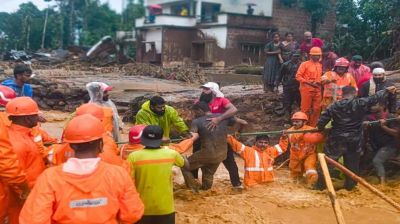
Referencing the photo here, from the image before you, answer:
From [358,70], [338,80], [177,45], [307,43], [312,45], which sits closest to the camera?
[338,80]

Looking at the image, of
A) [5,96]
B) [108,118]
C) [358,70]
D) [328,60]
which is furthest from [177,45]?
[5,96]

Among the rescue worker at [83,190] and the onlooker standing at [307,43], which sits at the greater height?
the onlooker standing at [307,43]

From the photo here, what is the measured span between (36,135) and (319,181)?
4193 mm

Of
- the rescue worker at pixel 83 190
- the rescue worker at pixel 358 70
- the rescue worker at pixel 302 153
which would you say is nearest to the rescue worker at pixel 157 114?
the rescue worker at pixel 302 153

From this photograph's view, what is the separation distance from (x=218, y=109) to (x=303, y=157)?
5.35ft

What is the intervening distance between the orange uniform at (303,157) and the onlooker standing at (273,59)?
3928 millimetres

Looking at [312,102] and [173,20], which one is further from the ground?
[173,20]

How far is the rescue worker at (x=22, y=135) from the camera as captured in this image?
3743 mm

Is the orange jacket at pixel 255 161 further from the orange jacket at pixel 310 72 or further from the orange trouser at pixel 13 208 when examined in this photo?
the orange trouser at pixel 13 208

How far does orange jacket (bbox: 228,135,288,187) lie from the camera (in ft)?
21.7

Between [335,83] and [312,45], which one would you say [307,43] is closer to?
[312,45]

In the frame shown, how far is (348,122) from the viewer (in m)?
6.36

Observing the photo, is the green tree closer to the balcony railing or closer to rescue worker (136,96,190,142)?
the balcony railing

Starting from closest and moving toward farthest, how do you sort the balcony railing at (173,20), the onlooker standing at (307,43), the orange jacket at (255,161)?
the orange jacket at (255,161)
the onlooker standing at (307,43)
the balcony railing at (173,20)
